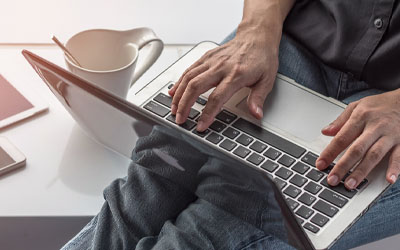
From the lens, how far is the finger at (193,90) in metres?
0.94

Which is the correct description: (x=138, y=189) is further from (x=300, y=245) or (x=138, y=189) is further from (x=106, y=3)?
(x=106, y=3)

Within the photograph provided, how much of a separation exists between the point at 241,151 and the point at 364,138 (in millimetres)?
162

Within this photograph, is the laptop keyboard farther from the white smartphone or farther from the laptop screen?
the white smartphone

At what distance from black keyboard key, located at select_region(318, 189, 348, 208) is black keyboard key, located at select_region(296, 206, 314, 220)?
0.09ft

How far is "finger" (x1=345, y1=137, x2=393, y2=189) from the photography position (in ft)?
2.80

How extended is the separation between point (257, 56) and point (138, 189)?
0.28 metres

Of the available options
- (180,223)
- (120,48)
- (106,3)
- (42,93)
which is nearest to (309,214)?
(180,223)

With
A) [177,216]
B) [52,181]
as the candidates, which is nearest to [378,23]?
[177,216]

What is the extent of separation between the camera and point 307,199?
85cm

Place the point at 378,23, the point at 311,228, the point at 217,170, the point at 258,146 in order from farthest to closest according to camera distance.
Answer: the point at 378,23
the point at 258,146
the point at 311,228
the point at 217,170

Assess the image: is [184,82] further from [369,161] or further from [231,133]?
[369,161]

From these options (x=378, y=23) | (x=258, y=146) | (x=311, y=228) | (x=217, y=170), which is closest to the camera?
(x=217, y=170)

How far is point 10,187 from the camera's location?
1034 mm

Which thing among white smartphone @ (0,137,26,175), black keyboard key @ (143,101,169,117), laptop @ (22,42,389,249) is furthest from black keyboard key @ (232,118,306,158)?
white smartphone @ (0,137,26,175)
